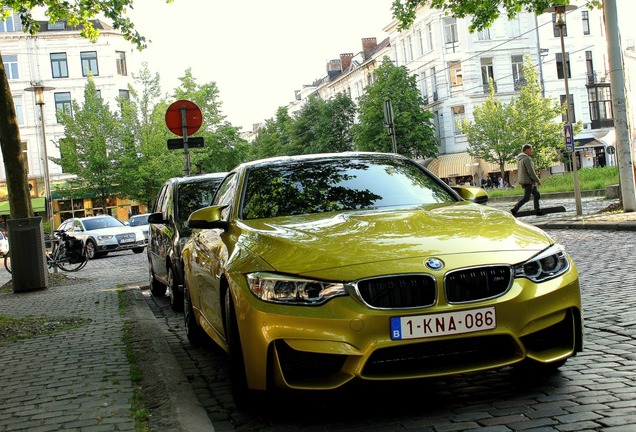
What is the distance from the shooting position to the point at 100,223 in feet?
98.9

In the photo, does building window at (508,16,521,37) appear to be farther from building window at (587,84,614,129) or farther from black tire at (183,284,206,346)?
black tire at (183,284,206,346)

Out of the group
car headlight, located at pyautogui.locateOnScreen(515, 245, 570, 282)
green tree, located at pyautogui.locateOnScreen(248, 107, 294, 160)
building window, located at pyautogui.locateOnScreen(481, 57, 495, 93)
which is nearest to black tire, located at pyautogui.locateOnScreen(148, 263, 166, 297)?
car headlight, located at pyautogui.locateOnScreen(515, 245, 570, 282)

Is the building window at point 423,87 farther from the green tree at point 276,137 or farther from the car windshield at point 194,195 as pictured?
the car windshield at point 194,195

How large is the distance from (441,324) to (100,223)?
27.5 metres

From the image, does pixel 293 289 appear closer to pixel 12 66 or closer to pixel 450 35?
pixel 450 35

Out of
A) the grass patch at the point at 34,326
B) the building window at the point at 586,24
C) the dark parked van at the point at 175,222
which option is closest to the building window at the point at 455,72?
the building window at the point at 586,24

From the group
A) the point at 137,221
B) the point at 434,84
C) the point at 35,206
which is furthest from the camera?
the point at 434,84

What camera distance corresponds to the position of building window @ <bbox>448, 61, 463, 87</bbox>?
6238 centimetres

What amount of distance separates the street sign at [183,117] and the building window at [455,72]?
50.1 m

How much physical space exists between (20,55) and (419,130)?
31.7 metres

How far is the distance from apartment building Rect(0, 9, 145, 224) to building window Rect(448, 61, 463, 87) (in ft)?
85.5

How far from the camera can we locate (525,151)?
20781mm

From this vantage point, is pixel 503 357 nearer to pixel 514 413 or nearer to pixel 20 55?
pixel 514 413

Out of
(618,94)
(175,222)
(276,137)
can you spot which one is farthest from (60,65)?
(175,222)
